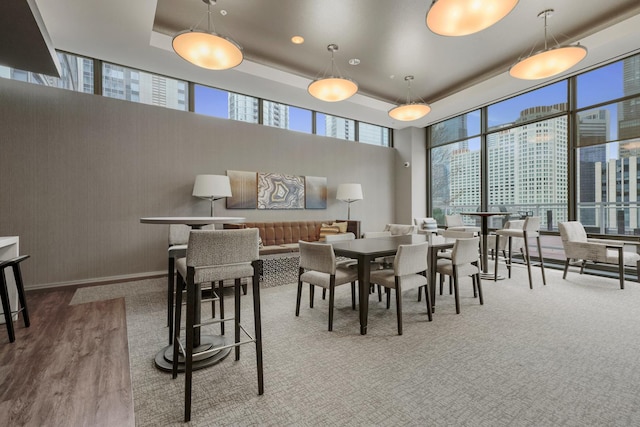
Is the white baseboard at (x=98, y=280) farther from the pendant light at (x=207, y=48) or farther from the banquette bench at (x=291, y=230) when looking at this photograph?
the pendant light at (x=207, y=48)

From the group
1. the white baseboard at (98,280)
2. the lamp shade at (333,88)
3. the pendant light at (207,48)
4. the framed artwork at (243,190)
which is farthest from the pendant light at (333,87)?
the white baseboard at (98,280)

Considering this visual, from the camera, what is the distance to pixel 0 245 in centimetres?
248

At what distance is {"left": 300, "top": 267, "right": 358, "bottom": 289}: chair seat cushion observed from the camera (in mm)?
→ 2722

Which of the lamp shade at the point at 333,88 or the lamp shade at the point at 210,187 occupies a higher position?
the lamp shade at the point at 333,88

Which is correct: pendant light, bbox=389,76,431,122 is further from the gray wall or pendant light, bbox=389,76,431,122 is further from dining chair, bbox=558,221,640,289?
dining chair, bbox=558,221,640,289

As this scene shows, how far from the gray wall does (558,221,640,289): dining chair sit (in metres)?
5.23

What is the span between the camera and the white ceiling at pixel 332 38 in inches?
133

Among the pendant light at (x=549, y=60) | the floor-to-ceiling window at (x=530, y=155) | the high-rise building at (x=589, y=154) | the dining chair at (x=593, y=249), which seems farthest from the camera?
the floor-to-ceiling window at (x=530, y=155)

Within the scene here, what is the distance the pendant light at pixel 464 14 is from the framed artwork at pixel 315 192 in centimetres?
407

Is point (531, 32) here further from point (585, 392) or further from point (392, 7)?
point (585, 392)

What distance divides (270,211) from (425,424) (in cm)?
475

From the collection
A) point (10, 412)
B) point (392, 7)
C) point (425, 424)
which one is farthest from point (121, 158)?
point (425, 424)

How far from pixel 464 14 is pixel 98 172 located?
4.99 meters

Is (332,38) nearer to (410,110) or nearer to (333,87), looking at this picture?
(333,87)
